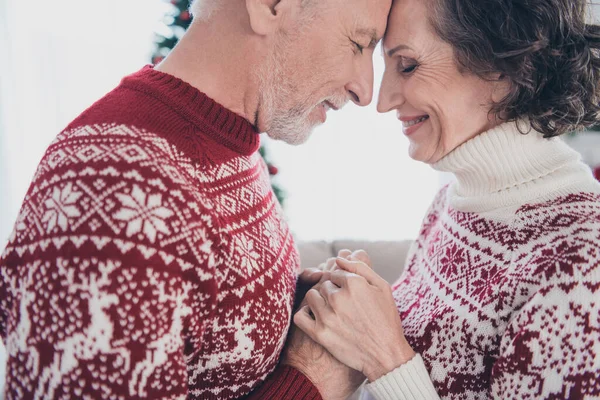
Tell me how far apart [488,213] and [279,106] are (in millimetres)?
583

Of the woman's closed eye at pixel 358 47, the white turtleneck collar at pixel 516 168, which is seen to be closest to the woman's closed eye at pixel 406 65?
the woman's closed eye at pixel 358 47

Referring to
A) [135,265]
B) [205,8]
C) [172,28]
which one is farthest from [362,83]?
[172,28]

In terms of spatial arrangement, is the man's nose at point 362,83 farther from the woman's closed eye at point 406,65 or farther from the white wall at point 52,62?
the white wall at point 52,62

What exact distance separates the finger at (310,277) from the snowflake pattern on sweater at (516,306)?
0.25 m

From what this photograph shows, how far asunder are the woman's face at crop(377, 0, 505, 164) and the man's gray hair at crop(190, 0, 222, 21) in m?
Result: 0.45

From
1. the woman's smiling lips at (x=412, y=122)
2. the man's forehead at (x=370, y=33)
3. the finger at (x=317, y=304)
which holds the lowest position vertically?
the finger at (x=317, y=304)

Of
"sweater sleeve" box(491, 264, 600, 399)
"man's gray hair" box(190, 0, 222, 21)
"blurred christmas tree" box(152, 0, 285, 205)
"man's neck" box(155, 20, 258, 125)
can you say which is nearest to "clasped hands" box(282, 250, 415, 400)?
"sweater sleeve" box(491, 264, 600, 399)

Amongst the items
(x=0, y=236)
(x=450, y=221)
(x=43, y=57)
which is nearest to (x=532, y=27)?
(x=450, y=221)

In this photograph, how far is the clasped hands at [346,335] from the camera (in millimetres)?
1014

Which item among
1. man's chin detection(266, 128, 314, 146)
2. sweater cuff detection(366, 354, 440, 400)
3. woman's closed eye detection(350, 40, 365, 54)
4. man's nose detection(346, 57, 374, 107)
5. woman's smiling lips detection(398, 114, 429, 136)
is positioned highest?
woman's closed eye detection(350, 40, 365, 54)

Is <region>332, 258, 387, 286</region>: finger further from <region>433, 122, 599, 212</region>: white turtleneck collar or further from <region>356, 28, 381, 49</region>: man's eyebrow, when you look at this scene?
<region>356, 28, 381, 49</region>: man's eyebrow

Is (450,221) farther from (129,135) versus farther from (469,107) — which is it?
(129,135)

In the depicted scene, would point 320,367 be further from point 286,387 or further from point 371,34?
point 371,34

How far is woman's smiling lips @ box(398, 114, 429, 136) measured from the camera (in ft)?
4.01
